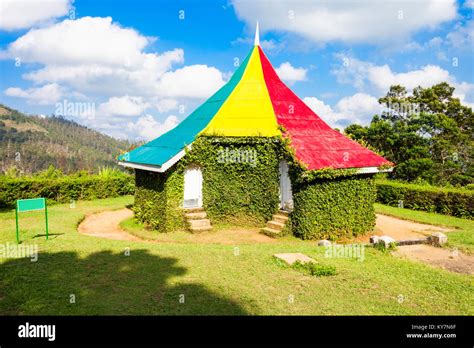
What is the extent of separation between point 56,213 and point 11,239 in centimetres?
640

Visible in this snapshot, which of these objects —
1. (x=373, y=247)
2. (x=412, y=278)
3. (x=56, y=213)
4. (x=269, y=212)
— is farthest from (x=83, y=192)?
(x=412, y=278)

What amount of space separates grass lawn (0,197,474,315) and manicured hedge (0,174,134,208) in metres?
11.6

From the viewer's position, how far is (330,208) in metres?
15.0

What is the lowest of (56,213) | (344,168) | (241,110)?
(56,213)

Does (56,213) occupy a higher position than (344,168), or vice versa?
(344,168)

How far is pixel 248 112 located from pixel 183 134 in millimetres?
3121

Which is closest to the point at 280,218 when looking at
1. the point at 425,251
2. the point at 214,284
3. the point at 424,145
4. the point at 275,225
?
the point at 275,225

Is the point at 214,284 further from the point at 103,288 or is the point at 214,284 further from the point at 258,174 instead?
the point at 258,174

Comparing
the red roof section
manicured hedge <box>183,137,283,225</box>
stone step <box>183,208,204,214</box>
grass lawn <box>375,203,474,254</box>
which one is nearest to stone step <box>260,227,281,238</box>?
manicured hedge <box>183,137,283,225</box>

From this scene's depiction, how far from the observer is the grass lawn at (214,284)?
7.28 m

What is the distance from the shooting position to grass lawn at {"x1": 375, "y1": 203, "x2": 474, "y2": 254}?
1380 cm
